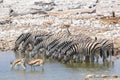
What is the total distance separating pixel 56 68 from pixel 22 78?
249cm

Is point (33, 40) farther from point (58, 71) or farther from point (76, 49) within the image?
point (58, 71)

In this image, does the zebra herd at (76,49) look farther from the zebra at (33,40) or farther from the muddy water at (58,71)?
the zebra at (33,40)

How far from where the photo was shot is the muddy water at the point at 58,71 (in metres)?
17.0

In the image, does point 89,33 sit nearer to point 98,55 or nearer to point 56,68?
point 98,55

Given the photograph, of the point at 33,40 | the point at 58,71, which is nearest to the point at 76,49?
the point at 58,71

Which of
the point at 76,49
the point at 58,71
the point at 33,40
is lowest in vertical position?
the point at 33,40

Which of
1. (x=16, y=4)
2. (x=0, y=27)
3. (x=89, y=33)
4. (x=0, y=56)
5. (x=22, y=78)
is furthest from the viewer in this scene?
(x=16, y=4)

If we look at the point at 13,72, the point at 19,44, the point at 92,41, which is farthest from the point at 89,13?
the point at 13,72

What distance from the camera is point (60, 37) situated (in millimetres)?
22734

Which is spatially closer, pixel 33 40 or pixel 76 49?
pixel 76 49

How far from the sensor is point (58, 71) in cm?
1830

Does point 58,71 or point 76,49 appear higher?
point 76,49

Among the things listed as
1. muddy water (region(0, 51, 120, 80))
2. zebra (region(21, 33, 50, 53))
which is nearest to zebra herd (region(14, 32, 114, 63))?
muddy water (region(0, 51, 120, 80))

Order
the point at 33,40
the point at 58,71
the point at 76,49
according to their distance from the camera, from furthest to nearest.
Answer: the point at 33,40 → the point at 76,49 → the point at 58,71
